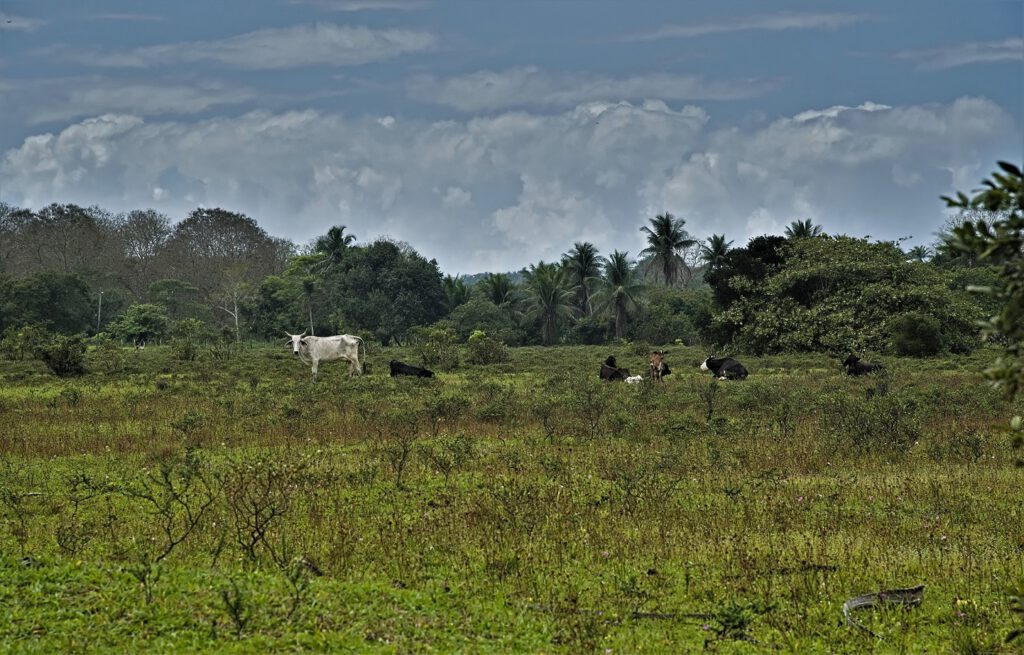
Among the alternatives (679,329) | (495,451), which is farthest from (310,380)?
(679,329)

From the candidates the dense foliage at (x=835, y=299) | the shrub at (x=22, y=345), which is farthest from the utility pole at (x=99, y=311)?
the dense foliage at (x=835, y=299)

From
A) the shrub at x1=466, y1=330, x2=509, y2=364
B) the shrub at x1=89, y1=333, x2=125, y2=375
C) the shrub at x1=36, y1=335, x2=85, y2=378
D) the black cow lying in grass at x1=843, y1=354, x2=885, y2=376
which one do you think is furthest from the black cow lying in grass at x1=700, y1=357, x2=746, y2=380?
the shrub at x1=36, y1=335, x2=85, y2=378

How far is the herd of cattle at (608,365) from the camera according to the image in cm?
2625

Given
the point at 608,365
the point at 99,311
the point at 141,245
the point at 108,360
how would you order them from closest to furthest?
the point at 608,365 < the point at 108,360 < the point at 99,311 < the point at 141,245

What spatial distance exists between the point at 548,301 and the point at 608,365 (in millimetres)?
36712

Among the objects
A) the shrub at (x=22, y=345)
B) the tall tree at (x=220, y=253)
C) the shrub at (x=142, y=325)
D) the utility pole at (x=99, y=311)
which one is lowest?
the shrub at (x=22, y=345)

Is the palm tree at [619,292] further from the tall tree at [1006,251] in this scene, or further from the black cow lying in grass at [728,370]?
the tall tree at [1006,251]

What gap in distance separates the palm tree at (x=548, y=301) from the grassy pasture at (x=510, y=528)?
4587cm

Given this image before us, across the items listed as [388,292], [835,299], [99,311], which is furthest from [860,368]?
[99,311]

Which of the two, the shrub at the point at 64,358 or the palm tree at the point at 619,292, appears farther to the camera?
the palm tree at the point at 619,292

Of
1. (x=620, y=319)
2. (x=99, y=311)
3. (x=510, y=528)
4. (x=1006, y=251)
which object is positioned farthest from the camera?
(x=620, y=319)

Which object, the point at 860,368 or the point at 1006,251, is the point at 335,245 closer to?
the point at 860,368

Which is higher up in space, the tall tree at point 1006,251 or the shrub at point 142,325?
the shrub at point 142,325

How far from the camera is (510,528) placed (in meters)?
8.74
